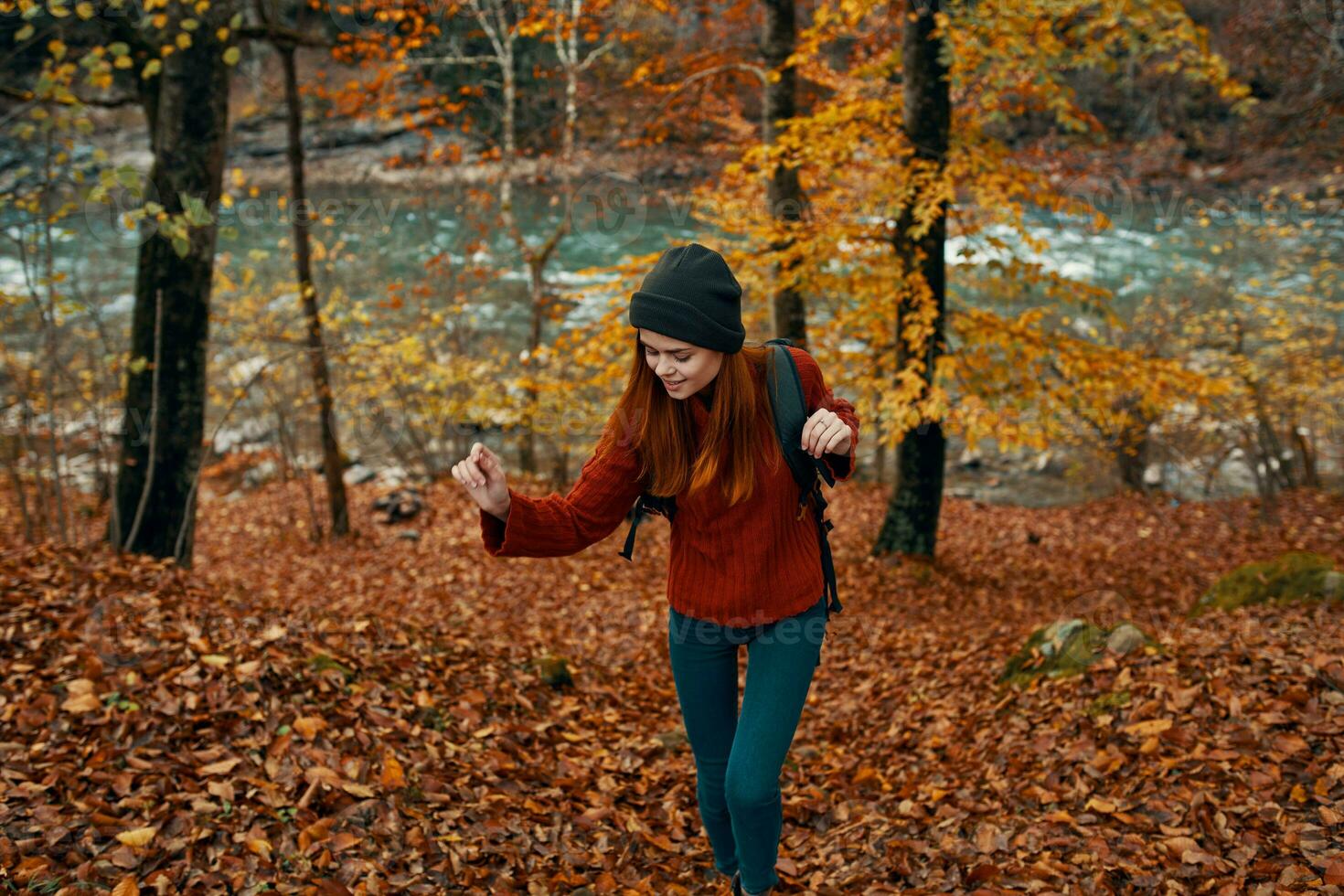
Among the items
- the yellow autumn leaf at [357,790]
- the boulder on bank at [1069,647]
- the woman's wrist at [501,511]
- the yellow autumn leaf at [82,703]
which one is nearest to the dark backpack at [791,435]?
the woman's wrist at [501,511]

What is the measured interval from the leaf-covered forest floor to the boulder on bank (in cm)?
17

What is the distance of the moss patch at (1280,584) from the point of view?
5.89 meters

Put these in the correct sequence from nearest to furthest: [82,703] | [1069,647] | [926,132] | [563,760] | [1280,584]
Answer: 1. [82,703]
2. [563,760]
3. [1069,647]
4. [1280,584]
5. [926,132]

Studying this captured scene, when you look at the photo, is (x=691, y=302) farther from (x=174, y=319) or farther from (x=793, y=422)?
(x=174, y=319)

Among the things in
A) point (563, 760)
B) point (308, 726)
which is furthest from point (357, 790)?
point (563, 760)

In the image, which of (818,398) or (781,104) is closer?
(818,398)

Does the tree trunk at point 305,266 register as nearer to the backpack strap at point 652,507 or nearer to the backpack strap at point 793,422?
the backpack strap at point 652,507

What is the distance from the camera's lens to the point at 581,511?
9.30 ft

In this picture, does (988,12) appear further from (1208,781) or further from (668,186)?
(668,186)

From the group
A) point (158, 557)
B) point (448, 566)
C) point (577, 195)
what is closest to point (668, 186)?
point (577, 195)

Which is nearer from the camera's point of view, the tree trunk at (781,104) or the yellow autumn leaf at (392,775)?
the yellow autumn leaf at (392,775)

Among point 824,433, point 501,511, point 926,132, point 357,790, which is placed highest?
point 926,132

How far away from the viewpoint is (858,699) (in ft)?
20.4

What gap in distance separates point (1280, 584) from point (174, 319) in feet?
26.2
